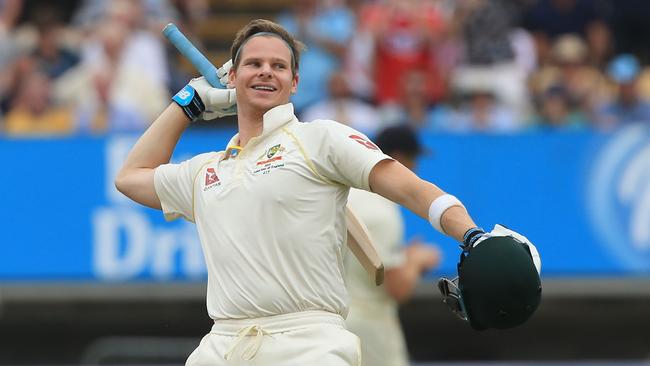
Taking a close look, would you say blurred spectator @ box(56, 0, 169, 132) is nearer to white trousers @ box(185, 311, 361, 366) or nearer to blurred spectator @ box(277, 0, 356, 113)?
blurred spectator @ box(277, 0, 356, 113)

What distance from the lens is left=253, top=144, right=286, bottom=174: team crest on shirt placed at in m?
5.61

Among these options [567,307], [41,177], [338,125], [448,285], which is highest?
[41,177]

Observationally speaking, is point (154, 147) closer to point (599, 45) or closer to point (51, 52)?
point (51, 52)

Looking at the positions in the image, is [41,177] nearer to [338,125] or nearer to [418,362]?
[418,362]

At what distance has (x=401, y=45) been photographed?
14.4 metres

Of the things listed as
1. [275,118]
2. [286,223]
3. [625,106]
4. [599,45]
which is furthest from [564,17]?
[286,223]

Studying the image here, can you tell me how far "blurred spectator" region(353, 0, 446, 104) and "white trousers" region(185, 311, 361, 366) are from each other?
28.2ft

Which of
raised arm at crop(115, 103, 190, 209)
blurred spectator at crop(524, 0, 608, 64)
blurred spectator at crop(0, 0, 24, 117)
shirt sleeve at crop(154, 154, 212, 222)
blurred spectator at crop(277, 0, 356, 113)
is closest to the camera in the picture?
shirt sleeve at crop(154, 154, 212, 222)

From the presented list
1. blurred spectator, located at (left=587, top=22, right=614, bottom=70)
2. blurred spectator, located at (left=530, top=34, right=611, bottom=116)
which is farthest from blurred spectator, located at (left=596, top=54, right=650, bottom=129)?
blurred spectator, located at (left=587, top=22, right=614, bottom=70)

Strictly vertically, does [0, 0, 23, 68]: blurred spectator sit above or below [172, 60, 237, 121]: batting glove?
above

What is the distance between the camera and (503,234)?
500 cm

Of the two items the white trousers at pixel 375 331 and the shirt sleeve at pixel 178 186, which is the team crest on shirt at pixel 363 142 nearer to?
the shirt sleeve at pixel 178 186

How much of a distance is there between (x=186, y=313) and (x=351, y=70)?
296 cm

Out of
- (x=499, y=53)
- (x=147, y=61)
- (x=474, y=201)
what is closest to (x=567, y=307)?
(x=474, y=201)
